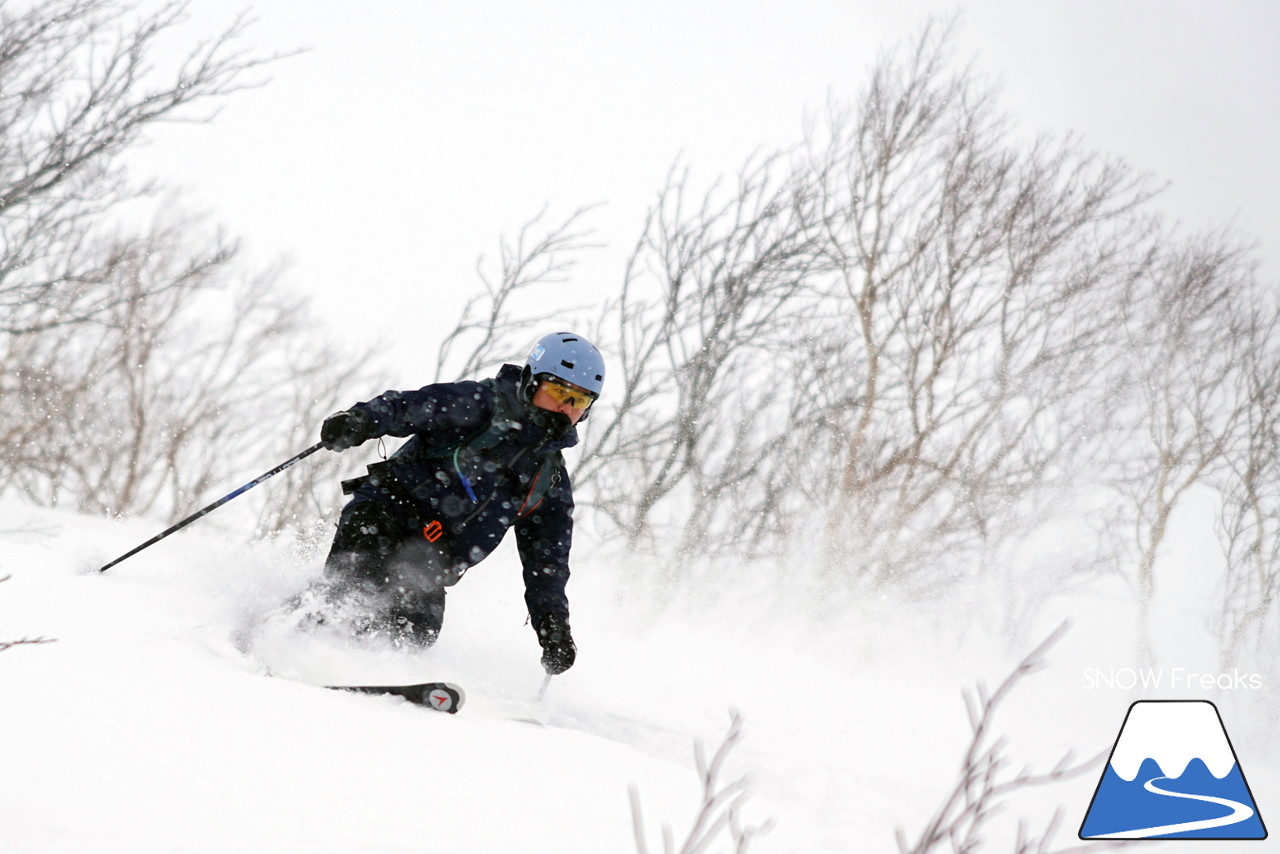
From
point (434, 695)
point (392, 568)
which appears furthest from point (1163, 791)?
point (392, 568)

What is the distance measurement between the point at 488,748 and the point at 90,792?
4.03 ft

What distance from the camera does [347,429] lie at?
3898mm

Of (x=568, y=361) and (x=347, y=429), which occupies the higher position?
(x=568, y=361)

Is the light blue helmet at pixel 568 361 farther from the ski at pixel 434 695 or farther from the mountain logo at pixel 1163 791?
the mountain logo at pixel 1163 791

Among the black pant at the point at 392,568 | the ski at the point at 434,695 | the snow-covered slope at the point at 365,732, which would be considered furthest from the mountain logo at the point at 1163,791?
the black pant at the point at 392,568

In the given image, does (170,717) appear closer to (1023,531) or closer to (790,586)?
(790,586)

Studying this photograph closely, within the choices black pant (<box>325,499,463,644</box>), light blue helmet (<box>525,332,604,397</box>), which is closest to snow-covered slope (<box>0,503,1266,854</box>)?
A: black pant (<box>325,499,463,644</box>)

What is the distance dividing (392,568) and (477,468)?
673 mm

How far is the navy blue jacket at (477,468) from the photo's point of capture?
13.7 ft

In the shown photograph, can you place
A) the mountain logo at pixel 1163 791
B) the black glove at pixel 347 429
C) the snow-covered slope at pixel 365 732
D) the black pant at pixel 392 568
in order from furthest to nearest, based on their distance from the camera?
the black pant at pixel 392 568 → the black glove at pixel 347 429 → the mountain logo at pixel 1163 791 → the snow-covered slope at pixel 365 732

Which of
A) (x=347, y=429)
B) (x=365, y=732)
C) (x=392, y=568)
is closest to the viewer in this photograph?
(x=365, y=732)

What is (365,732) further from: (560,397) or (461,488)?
(560,397)

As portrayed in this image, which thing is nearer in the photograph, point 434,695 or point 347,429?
point 434,695

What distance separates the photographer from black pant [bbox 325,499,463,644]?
412 cm
